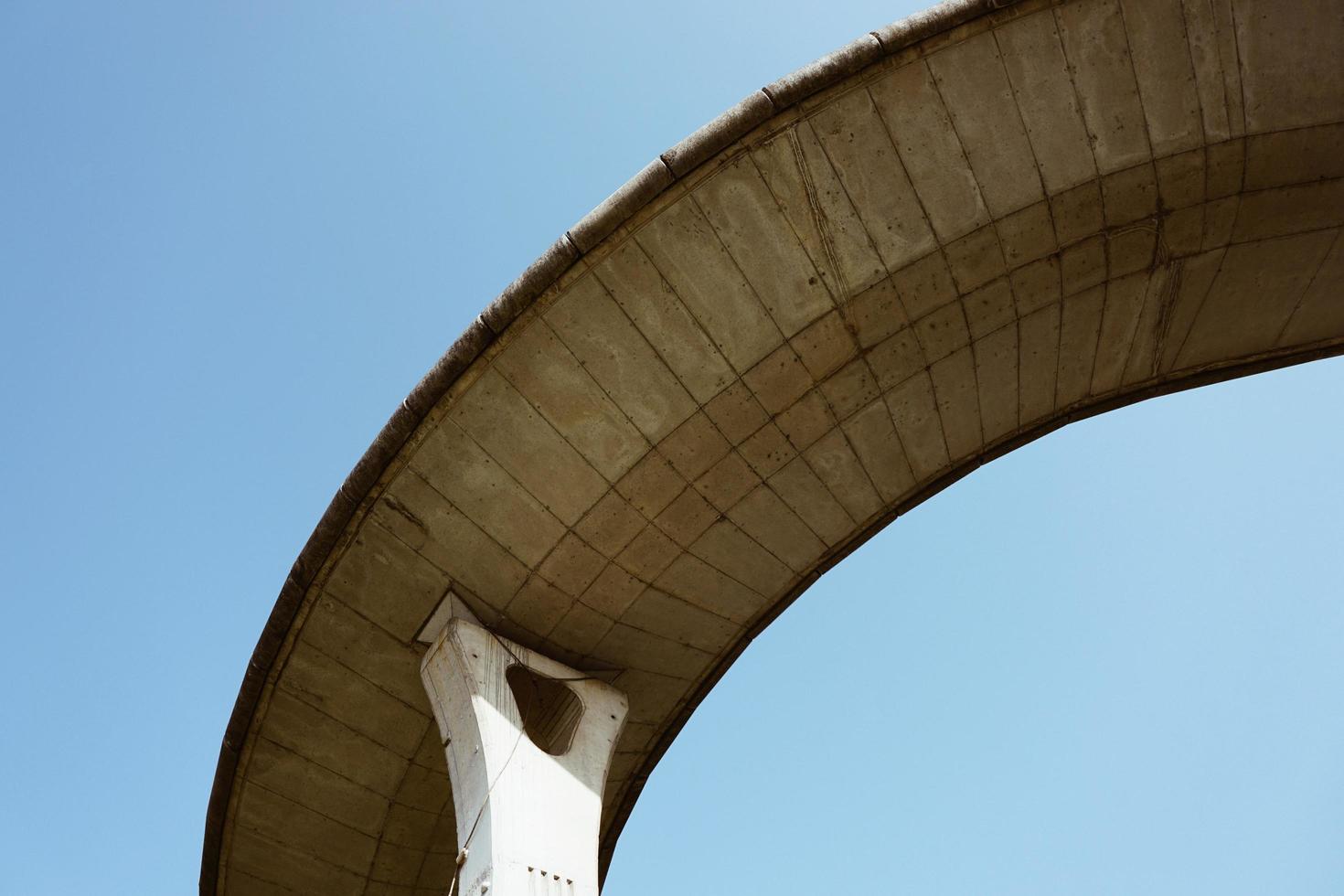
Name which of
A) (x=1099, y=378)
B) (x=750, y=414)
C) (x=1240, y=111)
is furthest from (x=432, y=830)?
(x=1240, y=111)

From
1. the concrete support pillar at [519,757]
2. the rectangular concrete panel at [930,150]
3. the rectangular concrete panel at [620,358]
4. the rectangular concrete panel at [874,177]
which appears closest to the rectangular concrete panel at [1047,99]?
the rectangular concrete panel at [930,150]

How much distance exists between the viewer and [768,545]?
11414mm

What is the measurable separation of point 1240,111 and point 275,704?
1009 cm

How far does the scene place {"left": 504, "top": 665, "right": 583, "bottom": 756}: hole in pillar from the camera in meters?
10.6

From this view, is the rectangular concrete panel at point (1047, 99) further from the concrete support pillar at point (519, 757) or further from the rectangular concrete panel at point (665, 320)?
the concrete support pillar at point (519, 757)

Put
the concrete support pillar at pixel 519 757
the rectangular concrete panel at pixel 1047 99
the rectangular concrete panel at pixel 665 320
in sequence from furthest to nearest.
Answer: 1. the rectangular concrete panel at pixel 665 320
2. the rectangular concrete panel at pixel 1047 99
3. the concrete support pillar at pixel 519 757

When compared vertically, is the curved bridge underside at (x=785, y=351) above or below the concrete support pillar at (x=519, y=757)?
above

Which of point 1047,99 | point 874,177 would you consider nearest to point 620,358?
point 874,177

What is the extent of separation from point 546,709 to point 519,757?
1.56m

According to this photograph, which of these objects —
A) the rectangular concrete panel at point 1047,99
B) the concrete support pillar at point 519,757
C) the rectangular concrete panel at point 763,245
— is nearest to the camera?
the concrete support pillar at point 519,757

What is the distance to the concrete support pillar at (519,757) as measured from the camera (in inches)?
347

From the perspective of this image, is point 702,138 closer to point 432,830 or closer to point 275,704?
point 275,704

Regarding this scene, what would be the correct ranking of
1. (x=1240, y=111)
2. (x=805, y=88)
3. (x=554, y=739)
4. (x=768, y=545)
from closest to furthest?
(x=805, y=88) < (x=1240, y=111) < (x=554, y=739) < (x=768, y=545)

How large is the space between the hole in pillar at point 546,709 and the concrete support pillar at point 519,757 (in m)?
0.01
